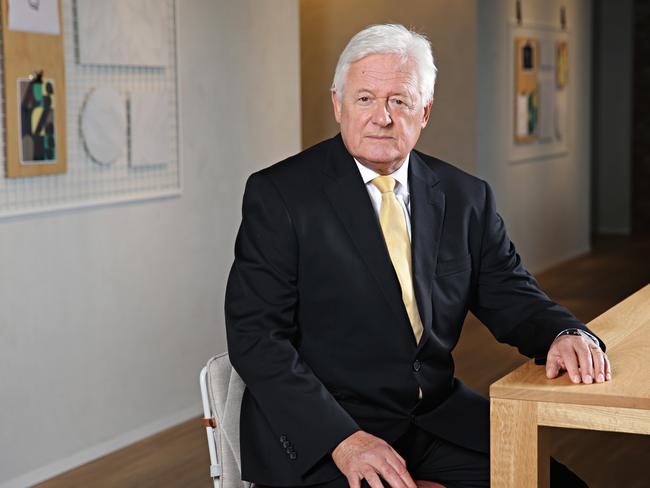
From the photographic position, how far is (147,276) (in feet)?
14.0

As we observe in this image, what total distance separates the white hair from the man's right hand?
0.70 metres

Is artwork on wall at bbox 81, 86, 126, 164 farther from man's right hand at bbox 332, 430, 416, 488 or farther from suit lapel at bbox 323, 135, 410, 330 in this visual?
man's right hand at bbox 332, 430, 416, 488

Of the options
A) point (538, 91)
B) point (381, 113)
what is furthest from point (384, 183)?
point (538, 91)

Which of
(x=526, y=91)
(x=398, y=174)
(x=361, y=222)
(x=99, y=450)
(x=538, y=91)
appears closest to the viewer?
(x=361, y=222)

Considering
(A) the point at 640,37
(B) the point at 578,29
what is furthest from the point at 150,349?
(A) the point at 640,37

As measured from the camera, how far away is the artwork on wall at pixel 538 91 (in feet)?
26.9

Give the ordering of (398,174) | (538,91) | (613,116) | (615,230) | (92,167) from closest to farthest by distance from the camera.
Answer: (398,174), (92,167), (538,91), (613,116), (615,230)

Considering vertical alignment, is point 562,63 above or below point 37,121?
above

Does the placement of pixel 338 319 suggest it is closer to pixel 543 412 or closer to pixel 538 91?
pixel 543 412

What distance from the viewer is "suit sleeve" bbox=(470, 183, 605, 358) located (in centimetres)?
227

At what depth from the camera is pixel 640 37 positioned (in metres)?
11.3

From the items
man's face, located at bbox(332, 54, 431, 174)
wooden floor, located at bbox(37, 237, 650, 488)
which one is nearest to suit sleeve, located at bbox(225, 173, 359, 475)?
man's face, located at bbox(332, 54, 431, 174)

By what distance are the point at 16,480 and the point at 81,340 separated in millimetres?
554

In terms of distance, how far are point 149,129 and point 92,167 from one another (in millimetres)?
358
